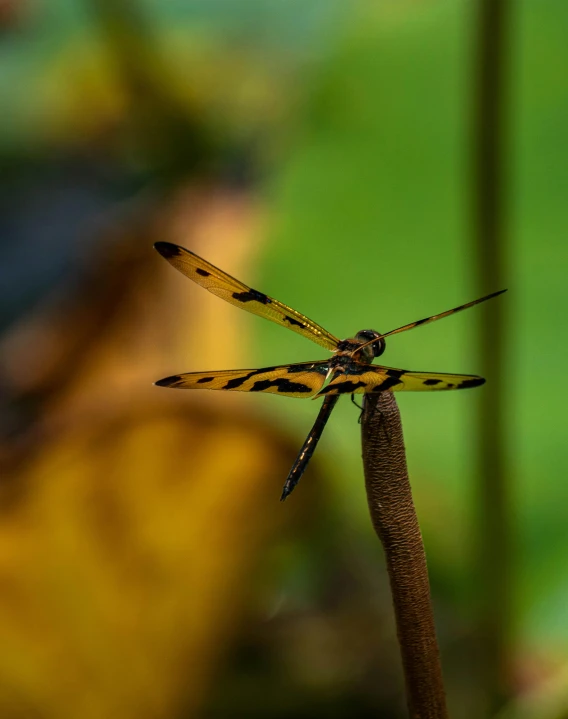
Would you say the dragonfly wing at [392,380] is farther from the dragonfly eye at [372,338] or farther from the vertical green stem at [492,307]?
the vertical green stem at [492,307]

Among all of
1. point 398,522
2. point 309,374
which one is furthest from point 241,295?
point 398,522

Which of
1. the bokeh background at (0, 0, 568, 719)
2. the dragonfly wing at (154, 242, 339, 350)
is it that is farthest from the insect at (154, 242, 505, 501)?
the bokeh background at (0, 0, 568, 719)

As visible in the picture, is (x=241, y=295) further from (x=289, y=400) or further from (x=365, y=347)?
(x=289, y=400)

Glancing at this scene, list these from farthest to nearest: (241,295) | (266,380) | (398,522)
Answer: (241,295) < (266,380) < (398,522)

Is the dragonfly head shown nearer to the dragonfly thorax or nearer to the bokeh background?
the dragonfly thorax

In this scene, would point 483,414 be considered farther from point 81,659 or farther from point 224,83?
point 224,83

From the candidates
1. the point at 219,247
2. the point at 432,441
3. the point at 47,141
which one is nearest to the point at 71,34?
the point at 47,141

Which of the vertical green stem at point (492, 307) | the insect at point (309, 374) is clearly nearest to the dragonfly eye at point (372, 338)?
the insect at point (309, 374)
